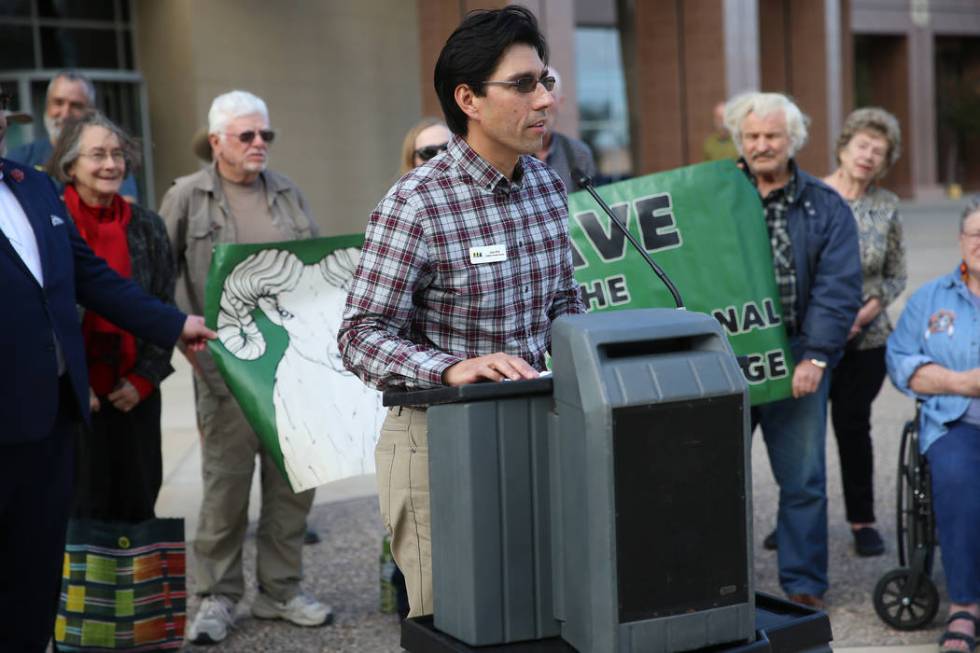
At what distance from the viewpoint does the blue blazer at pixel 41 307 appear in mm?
3715

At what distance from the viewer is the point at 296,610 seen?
5.40 metres

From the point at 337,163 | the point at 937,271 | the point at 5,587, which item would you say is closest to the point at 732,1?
the point at 937,271

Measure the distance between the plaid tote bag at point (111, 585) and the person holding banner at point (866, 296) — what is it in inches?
128

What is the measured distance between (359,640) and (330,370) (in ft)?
3.71

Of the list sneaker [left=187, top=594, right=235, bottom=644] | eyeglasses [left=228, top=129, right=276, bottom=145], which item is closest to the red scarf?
eyeglasses [left=228, top=129, right=276, bottom=145]

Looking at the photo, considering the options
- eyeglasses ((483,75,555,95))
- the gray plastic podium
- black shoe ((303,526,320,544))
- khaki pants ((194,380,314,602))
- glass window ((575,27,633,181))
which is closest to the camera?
the gray plastic podium

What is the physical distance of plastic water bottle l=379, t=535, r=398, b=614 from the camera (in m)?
5.41

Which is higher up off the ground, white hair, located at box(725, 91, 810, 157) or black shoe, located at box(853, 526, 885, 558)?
white hair, located at box(725, 91, 810, 157)

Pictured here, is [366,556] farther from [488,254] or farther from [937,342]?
[488,254]

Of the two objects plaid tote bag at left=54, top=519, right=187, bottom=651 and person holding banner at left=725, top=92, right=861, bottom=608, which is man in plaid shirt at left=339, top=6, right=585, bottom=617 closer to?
plaid tote bag at left=54, top=519, right=187, bottom=651

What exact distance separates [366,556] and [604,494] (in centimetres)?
435

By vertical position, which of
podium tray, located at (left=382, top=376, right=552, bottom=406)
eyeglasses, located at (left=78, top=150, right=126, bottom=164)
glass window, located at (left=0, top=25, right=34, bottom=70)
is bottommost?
podium tray, located at (left=382, top=376, right=552, bottom=406)

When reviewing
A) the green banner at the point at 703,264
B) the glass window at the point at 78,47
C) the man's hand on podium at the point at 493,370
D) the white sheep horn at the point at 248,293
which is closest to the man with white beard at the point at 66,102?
Result: the white sheep horn at the point at 248,293

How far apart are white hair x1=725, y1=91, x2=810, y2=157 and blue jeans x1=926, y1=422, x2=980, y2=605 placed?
1.37m
